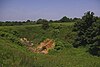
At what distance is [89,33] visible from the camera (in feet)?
122

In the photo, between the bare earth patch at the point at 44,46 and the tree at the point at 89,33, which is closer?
the tree at the point at 89,33

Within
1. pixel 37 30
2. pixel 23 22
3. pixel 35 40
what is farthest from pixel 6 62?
pixel 23 22

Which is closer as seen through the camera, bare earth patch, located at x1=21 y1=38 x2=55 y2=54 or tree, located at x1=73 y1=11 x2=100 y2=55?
tree, located at x1=73 y1=11 x2=100 y2=55

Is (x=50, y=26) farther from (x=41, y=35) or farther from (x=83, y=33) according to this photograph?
(x=83, y=33)

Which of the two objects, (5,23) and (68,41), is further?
(5,23)

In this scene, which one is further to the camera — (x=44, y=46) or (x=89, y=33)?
(x=44, y=46)

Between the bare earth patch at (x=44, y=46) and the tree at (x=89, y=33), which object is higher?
the tree at (x=89, y=33)

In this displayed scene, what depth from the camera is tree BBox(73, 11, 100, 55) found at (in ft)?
111

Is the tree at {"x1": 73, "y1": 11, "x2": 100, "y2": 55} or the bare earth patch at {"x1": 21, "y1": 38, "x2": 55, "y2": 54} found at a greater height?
the tree at {"x1": 73, "y1": 11, "x2": 100, "y2": 55}

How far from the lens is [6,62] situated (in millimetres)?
10922

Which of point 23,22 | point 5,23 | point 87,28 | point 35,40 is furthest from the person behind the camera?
point 23,22

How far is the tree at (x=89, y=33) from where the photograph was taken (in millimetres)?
33709

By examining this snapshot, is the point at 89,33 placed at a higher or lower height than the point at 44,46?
higher

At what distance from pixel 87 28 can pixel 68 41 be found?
14.3ft
